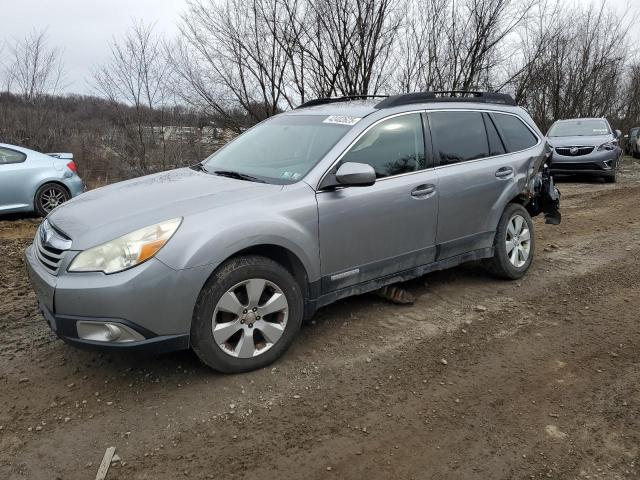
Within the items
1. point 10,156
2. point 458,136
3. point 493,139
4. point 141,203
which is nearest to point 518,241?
point 493,139

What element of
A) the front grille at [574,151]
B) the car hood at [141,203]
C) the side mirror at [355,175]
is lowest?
the front grille at [574,151]

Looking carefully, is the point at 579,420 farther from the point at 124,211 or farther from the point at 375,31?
the point at 375,31

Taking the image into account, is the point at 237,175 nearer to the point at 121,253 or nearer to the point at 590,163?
the point at 121,253

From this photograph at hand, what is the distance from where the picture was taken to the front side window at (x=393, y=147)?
150 inches

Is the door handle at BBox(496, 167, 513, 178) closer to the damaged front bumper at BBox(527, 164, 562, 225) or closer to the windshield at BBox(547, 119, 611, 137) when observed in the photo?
the damaged front bumper at BBox(527, 164, 562, 225)

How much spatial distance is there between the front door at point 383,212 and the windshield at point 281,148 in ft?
0.80

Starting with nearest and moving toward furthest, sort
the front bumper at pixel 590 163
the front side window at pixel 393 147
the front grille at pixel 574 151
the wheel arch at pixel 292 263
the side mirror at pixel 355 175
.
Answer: the wheel arch at pixel 292 263, the side mirror at pixel 355 175, the front side window at pixel 393 147, the front bumper at pixel 590 163, the front grille at pixel 574 151

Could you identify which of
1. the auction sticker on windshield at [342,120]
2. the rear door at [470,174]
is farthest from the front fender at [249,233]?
the rear door at [470,174]

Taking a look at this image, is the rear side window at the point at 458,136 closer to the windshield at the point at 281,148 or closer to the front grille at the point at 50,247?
the windshield at the point at 281,148

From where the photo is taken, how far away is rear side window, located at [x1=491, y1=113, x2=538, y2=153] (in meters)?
4.97

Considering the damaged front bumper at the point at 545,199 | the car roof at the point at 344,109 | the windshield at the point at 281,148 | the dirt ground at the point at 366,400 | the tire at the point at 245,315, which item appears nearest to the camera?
the dirt ground at the point at 366,400

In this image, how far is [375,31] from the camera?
14.2 m

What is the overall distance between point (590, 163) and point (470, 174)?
949cm

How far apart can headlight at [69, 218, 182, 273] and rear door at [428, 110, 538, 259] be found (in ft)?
7.77
